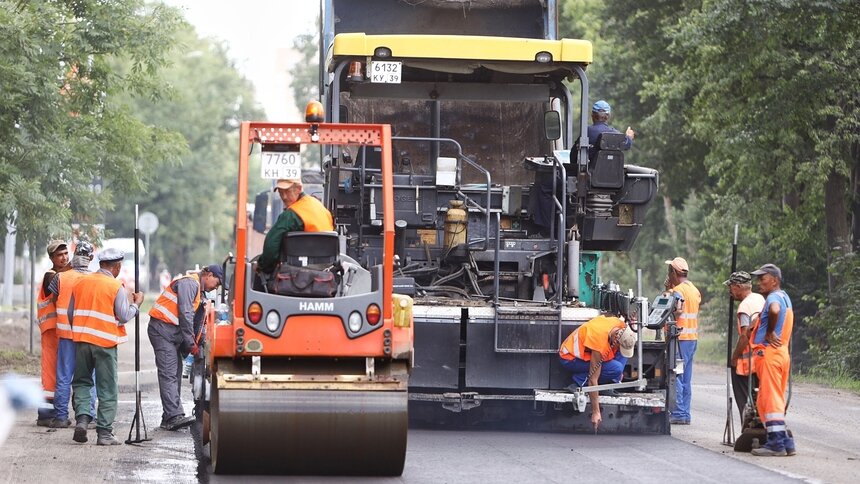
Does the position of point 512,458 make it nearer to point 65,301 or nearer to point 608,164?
point 608,164

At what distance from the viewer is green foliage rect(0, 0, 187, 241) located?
55.6 ft

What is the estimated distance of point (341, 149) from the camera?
42.5ft

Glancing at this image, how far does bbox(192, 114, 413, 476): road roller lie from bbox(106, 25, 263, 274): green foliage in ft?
133

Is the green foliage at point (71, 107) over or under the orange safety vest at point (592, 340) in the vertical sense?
over

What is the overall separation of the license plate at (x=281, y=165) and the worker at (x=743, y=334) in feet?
12.6

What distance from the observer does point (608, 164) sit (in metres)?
12.8

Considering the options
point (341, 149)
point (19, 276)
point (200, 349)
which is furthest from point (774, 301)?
point (19, 276)

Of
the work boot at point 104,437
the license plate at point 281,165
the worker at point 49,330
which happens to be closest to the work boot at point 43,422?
the worker at point 49,330

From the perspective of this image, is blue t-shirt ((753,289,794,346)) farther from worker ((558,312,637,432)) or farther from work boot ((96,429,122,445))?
work boot ((96,429,122,445))

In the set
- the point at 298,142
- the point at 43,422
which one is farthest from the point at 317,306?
the point at 43,422

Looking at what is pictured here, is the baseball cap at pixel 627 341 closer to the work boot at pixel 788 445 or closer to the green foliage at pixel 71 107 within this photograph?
the work boot at pixel 788 445

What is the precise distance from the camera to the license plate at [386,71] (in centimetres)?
1270

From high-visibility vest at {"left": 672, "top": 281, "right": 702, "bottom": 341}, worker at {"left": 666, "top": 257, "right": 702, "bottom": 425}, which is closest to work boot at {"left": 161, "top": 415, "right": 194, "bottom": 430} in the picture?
worker at {"left": 666, "top": 257, "right": 702, "bottom": 425}

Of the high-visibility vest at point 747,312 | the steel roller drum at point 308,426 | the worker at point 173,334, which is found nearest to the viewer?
the steel roller drum at point 308,426
